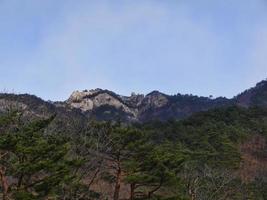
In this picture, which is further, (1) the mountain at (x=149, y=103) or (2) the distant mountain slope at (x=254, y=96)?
(2) the distant mountain slope at (x=254, y=96)

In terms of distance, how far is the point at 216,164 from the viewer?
46.1 m

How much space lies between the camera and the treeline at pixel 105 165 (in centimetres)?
2161

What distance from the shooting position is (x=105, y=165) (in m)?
30.7

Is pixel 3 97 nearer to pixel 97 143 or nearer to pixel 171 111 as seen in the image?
pixel 97 143

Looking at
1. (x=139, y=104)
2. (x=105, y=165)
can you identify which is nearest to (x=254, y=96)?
(x=139, y=104)

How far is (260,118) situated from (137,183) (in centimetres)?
4708

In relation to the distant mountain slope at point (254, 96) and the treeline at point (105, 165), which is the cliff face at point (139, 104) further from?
the treeline at point (105, 165)

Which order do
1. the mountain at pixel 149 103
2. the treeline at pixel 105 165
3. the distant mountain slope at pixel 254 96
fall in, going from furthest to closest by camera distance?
the distant mountain slope at pixel 254 96 → the mountain at pixel 149 103 → the treeline at pixel 105 165

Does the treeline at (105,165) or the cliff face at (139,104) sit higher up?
the cliff face at (139,104)

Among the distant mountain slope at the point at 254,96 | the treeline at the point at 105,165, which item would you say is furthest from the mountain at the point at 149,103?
the treeline at the point at 105,165

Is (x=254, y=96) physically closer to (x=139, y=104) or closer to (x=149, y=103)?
(x=149, y=103)

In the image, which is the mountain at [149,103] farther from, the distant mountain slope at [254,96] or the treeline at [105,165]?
the treeline at [105,165]

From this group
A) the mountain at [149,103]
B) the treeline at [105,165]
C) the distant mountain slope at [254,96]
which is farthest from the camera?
the distant mountain slope at [254,96]

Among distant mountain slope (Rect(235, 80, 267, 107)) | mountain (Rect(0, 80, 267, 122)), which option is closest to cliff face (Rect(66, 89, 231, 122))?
mountain (Rect(0, 80, 267, 122))
